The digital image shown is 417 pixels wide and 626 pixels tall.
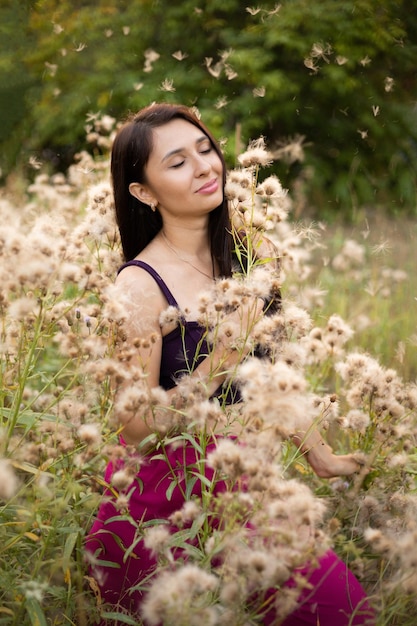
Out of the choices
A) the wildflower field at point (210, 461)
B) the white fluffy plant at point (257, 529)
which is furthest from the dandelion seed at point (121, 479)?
the white fluffy plant at point (257, 529)

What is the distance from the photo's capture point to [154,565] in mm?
1866

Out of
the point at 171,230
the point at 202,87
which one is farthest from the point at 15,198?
the point at 171,230

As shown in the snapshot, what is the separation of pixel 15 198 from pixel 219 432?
13.5ft

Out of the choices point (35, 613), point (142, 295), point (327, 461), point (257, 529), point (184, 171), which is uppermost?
point (184, 171)

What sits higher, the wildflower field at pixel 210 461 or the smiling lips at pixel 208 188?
the smiling lips at pixel 208 188

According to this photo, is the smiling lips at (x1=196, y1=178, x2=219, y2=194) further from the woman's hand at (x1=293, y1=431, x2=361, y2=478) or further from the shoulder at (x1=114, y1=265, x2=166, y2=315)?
the woman's hand at (x1=293, y1=431, x2=361, y2=478)

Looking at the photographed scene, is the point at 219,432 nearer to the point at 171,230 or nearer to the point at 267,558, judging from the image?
the point at 267,558

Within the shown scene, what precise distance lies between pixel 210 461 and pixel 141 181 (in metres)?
1.33

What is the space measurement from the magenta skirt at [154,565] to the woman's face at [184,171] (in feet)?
2.63

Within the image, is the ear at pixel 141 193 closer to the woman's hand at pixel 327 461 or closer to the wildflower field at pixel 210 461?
the wildflower field at pixel 210 461

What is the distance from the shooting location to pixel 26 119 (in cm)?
870

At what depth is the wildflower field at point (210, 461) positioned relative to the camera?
1.40m

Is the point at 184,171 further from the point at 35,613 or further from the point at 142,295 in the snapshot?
the point at 35,613

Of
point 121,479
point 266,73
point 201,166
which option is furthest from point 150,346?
point 266,73
